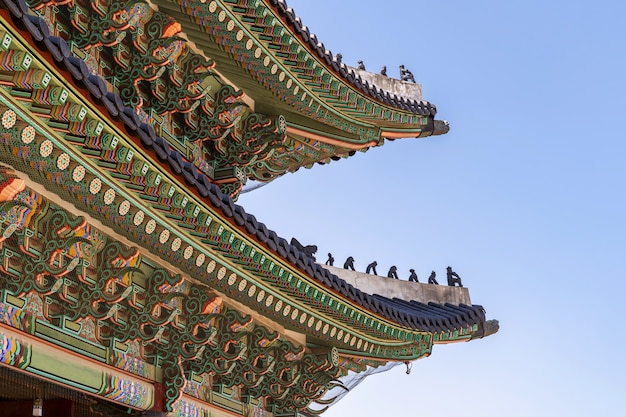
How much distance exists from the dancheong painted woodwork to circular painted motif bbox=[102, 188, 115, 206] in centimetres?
1

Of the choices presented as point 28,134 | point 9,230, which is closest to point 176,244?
point 9,230

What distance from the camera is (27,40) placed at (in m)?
5.42

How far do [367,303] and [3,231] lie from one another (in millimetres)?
5638

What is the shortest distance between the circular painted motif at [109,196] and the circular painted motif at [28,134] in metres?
1.11

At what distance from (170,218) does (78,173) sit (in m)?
1.46

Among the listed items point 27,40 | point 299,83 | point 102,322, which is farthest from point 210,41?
point 27,40

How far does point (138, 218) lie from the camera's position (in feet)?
24.7

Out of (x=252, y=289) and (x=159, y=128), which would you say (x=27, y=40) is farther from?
(x=159, y=128)

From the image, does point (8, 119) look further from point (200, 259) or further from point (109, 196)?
point (200, 259)

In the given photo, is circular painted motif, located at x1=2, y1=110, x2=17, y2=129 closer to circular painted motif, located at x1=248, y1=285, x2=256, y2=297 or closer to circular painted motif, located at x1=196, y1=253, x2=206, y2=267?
circular painted motif, located at x1=196, y1=253, x2=206, y2=267

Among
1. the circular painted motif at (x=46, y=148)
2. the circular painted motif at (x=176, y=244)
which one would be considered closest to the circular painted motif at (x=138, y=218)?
the circular painted motif at (x=176, y=244)

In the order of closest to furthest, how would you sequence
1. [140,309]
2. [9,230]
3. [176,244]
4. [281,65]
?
1. [9,230]
2. [176,244]
3. [140,309]
4. [281,65]

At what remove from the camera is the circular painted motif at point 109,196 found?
6.96 metres

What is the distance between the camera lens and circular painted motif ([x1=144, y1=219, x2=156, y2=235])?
768 cm
